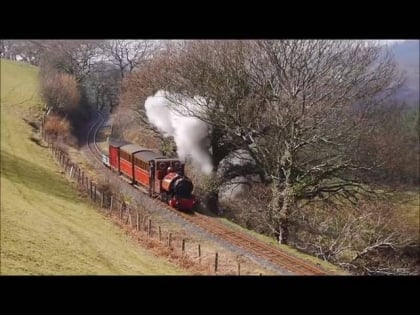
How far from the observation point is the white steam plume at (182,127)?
202 inches

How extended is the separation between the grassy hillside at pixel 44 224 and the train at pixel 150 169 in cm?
68

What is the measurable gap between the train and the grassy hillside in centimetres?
68

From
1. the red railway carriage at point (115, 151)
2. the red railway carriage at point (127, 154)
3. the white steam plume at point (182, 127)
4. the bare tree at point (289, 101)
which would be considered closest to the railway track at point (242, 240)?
the red railway carriage at point (115, 151)

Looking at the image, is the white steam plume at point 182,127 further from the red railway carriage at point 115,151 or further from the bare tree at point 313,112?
the bare tree at point 313,112

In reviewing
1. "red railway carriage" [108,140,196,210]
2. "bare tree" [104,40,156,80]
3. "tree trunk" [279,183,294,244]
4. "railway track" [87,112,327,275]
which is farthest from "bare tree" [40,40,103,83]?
"tree trunk" [279,183,294,244]

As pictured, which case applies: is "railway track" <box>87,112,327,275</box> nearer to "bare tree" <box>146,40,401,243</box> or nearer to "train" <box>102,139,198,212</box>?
"train" <box>102,139,198,212</box>

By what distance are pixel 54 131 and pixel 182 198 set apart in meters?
1.67

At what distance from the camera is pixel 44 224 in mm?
6863

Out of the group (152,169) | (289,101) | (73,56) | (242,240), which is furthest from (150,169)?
(73,56)

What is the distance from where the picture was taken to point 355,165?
23.2 ft

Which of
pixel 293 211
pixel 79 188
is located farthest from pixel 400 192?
pixel 79 188

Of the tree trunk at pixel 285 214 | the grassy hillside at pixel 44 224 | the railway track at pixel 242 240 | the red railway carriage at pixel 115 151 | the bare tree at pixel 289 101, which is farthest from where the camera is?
the tree trunk at pixel 285 214

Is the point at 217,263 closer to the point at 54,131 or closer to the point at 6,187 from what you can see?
the point at 54,131

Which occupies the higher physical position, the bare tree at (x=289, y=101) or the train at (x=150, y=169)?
the bare tree at (x=289, y=101)
